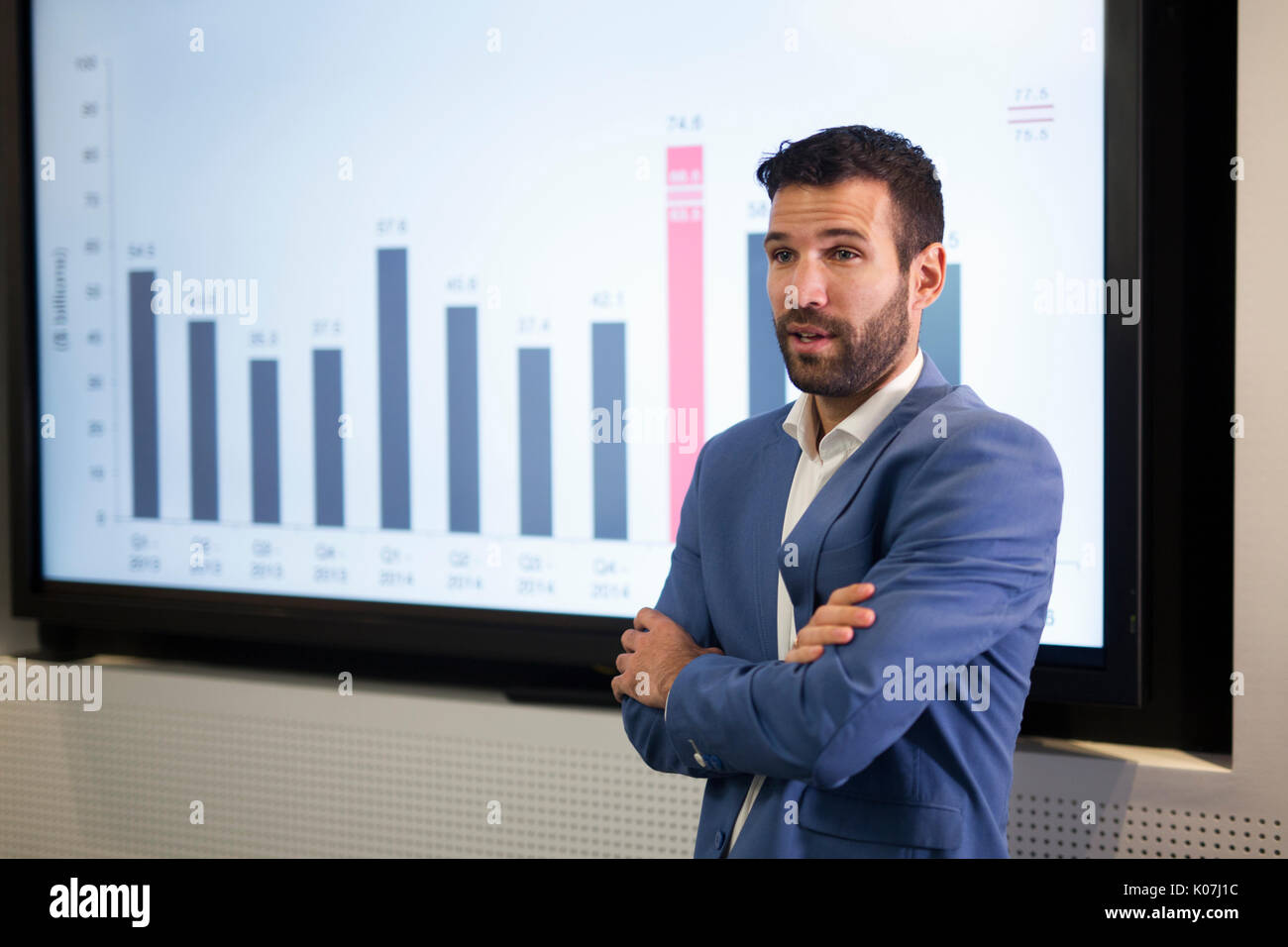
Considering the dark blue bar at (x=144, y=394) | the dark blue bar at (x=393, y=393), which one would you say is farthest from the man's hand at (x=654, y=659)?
the dark blue bar at (x=144, y=394)

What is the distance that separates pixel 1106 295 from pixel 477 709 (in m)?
1.44

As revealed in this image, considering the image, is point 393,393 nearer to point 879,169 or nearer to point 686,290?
point 686,290

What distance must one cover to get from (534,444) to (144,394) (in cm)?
100

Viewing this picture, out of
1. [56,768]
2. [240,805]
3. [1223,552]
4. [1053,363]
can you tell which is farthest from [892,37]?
[56,768]

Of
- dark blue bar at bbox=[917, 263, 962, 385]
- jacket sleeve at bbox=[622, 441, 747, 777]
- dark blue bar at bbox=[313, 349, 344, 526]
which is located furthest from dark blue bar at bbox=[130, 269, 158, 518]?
dark blue bar at bbox=[917, 263, 962, 385]

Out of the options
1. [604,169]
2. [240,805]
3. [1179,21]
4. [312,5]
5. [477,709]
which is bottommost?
[240,805]

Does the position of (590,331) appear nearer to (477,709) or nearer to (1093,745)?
(477,709)

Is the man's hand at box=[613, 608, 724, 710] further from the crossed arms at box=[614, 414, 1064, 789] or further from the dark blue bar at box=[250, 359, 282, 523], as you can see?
the dark blue bar at box=[250, 359, 282, 523]

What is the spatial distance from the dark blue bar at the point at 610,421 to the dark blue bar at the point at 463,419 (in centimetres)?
26

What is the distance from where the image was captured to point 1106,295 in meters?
1.78

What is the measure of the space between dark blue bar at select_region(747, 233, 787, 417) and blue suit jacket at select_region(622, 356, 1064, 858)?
752mm

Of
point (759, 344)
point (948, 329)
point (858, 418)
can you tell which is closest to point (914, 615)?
point (858, 418)

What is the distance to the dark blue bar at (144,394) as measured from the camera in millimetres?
2490

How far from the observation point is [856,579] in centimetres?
117
